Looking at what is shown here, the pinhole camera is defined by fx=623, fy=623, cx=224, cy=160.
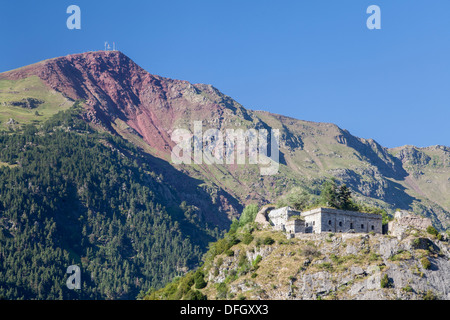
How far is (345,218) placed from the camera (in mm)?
130875

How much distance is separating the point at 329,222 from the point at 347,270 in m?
16.5

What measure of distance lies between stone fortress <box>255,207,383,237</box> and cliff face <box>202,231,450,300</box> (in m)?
4.81

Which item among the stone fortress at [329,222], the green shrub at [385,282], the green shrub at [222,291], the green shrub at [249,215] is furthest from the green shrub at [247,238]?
the green shrub at [385,282]

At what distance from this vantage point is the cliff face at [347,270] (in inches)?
4360

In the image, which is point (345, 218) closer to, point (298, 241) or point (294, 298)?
point (298, 241)

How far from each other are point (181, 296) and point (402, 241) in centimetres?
4896

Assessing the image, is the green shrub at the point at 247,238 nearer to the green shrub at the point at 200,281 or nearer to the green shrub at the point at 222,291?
the green shrub at the point at 200,281

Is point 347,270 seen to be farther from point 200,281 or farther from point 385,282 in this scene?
point 200,281

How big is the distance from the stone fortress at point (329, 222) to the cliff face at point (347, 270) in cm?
481
